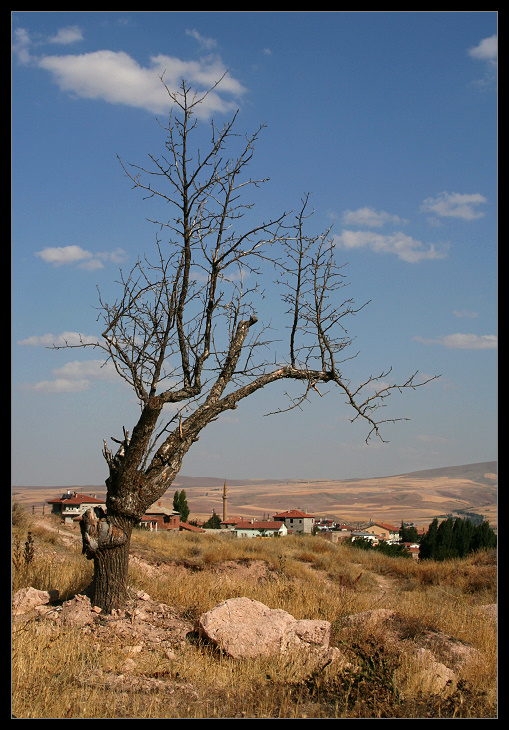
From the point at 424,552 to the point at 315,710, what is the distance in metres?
31.0

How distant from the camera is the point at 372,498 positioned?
168 metres

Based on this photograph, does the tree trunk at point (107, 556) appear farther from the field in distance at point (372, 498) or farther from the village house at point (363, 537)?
the field in distance at point (372, 498)

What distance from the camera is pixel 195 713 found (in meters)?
4.43

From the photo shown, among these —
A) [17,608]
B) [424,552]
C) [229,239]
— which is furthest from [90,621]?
[424,552]

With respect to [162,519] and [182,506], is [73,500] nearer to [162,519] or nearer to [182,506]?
[162,519]

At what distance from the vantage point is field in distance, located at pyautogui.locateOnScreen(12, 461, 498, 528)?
112625mm

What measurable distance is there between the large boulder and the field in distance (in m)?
87.6

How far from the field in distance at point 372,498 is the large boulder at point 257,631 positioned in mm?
87638

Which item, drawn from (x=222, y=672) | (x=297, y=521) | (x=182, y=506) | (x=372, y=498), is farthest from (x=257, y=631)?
(x=372, y=498)

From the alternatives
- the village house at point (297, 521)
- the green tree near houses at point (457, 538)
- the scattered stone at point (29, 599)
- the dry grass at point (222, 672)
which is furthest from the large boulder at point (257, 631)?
the village house at point (297, 521)

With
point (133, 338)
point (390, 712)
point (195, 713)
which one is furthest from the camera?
point (133, 338)

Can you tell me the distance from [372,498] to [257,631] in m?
169
